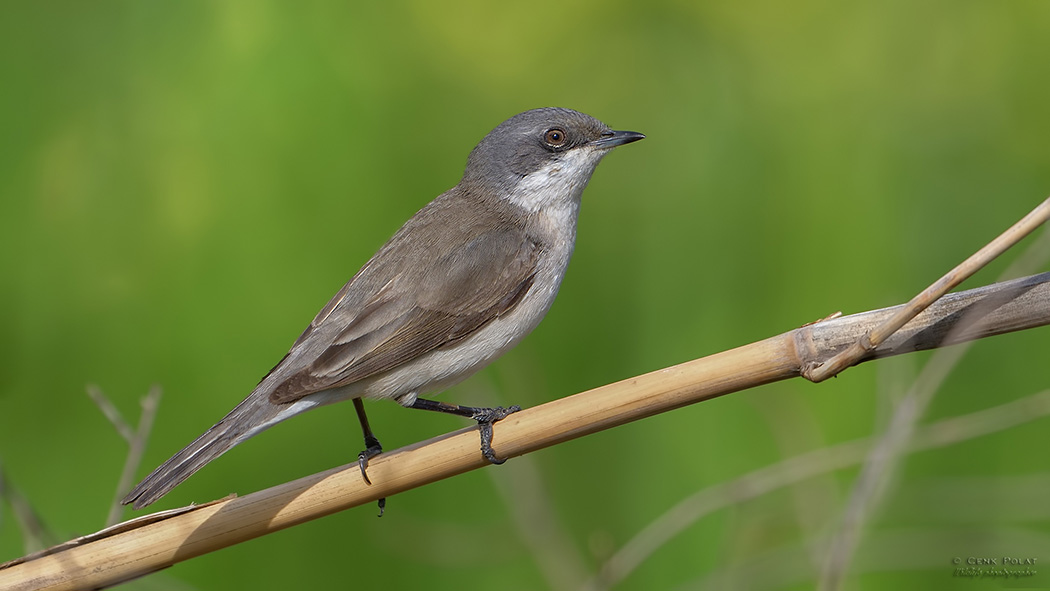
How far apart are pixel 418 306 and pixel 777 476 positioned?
941 mm

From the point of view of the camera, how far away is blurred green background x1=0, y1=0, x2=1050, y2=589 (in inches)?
96.0

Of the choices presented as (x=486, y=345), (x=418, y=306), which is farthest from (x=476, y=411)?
(x=418, y=306)

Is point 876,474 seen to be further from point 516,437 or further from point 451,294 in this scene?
point 451,294

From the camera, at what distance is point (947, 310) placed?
1351 millimetres

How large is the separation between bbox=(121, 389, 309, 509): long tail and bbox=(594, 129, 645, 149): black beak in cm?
116

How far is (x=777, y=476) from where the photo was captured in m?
1.96

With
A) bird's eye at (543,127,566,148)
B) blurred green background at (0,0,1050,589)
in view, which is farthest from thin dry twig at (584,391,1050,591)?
bird's eye at (543,127,566,148)

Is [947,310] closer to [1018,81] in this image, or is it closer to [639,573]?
[639,573]

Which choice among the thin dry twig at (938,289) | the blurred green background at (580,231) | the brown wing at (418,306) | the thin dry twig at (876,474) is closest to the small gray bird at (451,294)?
the brown wing at (418,306)

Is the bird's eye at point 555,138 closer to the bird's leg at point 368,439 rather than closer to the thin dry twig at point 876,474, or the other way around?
the bird's leg at point 368,439

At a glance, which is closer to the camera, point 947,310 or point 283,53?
point 947,310

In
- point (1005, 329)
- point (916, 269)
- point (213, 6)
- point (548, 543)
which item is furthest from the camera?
point (213, 6)

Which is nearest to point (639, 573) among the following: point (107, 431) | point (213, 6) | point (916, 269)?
point (916, 269)

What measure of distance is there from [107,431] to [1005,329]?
2.24 meters
